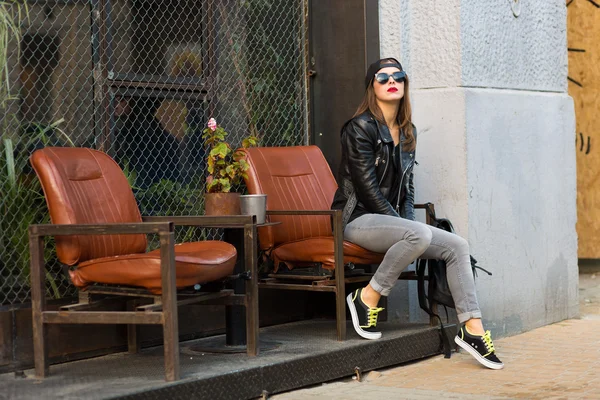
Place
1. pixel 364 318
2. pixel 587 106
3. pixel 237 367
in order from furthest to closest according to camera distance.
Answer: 1. pixel 587 106
2. pixel 364 318
3. pixel 237 367

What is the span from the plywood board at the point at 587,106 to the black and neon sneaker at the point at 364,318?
5659 mm

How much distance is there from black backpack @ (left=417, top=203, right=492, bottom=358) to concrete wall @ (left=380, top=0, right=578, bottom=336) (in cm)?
46

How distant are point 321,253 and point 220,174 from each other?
2.34 feet

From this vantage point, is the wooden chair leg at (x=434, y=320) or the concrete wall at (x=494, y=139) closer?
the wooden chair leg at (x=434, y=320)

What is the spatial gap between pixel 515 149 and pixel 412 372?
2.04 m

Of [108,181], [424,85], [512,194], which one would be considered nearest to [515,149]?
[512,194]

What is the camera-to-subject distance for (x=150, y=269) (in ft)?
15.1

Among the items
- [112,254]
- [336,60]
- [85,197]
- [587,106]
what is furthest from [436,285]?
[587,106]

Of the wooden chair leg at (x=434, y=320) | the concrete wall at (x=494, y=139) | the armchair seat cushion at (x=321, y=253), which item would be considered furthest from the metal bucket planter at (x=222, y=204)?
the concrete wall at (x=494, y=139)

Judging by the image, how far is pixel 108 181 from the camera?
16.9 feet

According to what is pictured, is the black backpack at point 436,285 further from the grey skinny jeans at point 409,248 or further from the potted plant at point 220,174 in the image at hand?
the potted plant at point 220,174

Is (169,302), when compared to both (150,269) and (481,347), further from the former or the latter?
(481,347)

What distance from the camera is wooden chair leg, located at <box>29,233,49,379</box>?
463 centimetres

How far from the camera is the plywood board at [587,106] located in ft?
35.2
